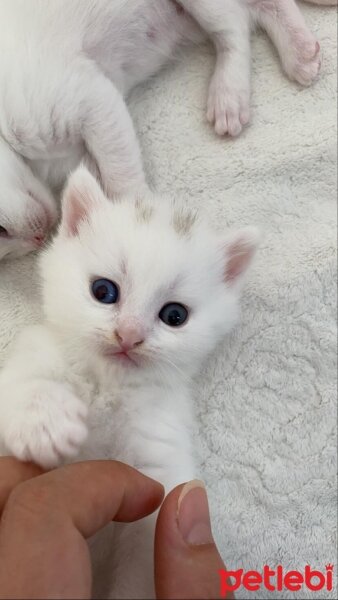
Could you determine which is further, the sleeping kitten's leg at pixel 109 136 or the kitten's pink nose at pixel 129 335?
the sleeping kitten's leg at pixel 109 136

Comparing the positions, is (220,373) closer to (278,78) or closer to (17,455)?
(17,455)

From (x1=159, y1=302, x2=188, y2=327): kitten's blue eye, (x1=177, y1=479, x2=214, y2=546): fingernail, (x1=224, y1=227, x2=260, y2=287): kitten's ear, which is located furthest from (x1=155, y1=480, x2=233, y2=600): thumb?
(x1=224, y1=227, x2=260, y2=287): kitten's ear

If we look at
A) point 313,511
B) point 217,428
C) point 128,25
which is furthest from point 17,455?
point 128,25

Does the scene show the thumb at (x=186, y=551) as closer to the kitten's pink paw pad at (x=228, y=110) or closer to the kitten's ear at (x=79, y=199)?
the kitten's ear at (x=79, y=199)

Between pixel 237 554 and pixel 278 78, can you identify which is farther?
pixel 278 78

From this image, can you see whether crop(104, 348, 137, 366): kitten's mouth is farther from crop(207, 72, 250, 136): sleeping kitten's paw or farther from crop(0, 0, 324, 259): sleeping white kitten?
crop(207, 72, 250, 136): sleeping kitten's paw

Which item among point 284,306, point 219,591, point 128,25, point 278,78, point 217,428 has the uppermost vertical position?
point 128,25

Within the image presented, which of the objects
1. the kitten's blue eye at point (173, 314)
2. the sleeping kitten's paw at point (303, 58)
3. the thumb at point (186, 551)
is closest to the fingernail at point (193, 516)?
the thumb at point (186, 551)
